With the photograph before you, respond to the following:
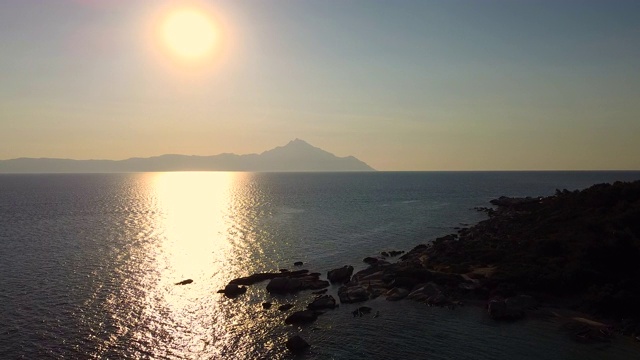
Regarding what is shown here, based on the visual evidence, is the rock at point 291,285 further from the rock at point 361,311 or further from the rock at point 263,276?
the rock at point 361,311

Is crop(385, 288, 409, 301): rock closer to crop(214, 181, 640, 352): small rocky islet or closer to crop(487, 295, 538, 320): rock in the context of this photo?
crop(214, 181, 640, 352): small rocky islet

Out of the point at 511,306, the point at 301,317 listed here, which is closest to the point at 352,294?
the point at 301,317

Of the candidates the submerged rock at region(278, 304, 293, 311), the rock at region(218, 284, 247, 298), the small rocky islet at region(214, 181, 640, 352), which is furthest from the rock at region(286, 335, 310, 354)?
the rock at region(218, 284, 247, 298)

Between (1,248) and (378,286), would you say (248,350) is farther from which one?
(1,248)

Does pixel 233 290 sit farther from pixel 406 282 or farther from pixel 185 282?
pixel 406 282

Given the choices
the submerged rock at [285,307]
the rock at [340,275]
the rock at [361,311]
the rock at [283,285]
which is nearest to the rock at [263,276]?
the rock at [340,275]
